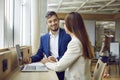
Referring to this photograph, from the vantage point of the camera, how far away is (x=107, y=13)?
42.7ft

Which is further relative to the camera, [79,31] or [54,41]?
[54,41]

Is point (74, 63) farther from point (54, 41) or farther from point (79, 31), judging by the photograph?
point (54, 41)

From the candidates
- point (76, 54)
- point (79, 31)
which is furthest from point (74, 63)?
point (79, 31)

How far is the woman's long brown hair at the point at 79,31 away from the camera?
2.20 m

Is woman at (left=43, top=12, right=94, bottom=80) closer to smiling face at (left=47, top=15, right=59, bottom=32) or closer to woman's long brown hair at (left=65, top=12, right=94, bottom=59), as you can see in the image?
woman's long brown hair at (left=65, top=12, right=94, bottom=59)

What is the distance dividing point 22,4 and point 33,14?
0.58m

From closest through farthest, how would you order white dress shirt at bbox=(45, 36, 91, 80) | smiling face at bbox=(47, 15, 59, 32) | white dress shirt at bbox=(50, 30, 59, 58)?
white dress shirt at bbox=(45, 36, 91, 80) → smiling face at bbox=(47, 15, 59, 32) → white dress shirt at bbox=(50, 30, 59, 58)

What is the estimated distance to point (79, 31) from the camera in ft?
7.30

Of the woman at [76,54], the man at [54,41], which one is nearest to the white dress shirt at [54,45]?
the man at [54,41]

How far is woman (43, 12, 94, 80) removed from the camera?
2.14 m

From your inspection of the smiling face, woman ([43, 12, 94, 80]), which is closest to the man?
the smiling face

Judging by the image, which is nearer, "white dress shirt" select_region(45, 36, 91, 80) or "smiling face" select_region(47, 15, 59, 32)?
"white dress shirt" select_region(45, 36, 91, 80)

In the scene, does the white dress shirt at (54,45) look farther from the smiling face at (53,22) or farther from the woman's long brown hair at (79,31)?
the woman's long brown hair at (79,31)

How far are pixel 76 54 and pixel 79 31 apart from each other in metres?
0.23
